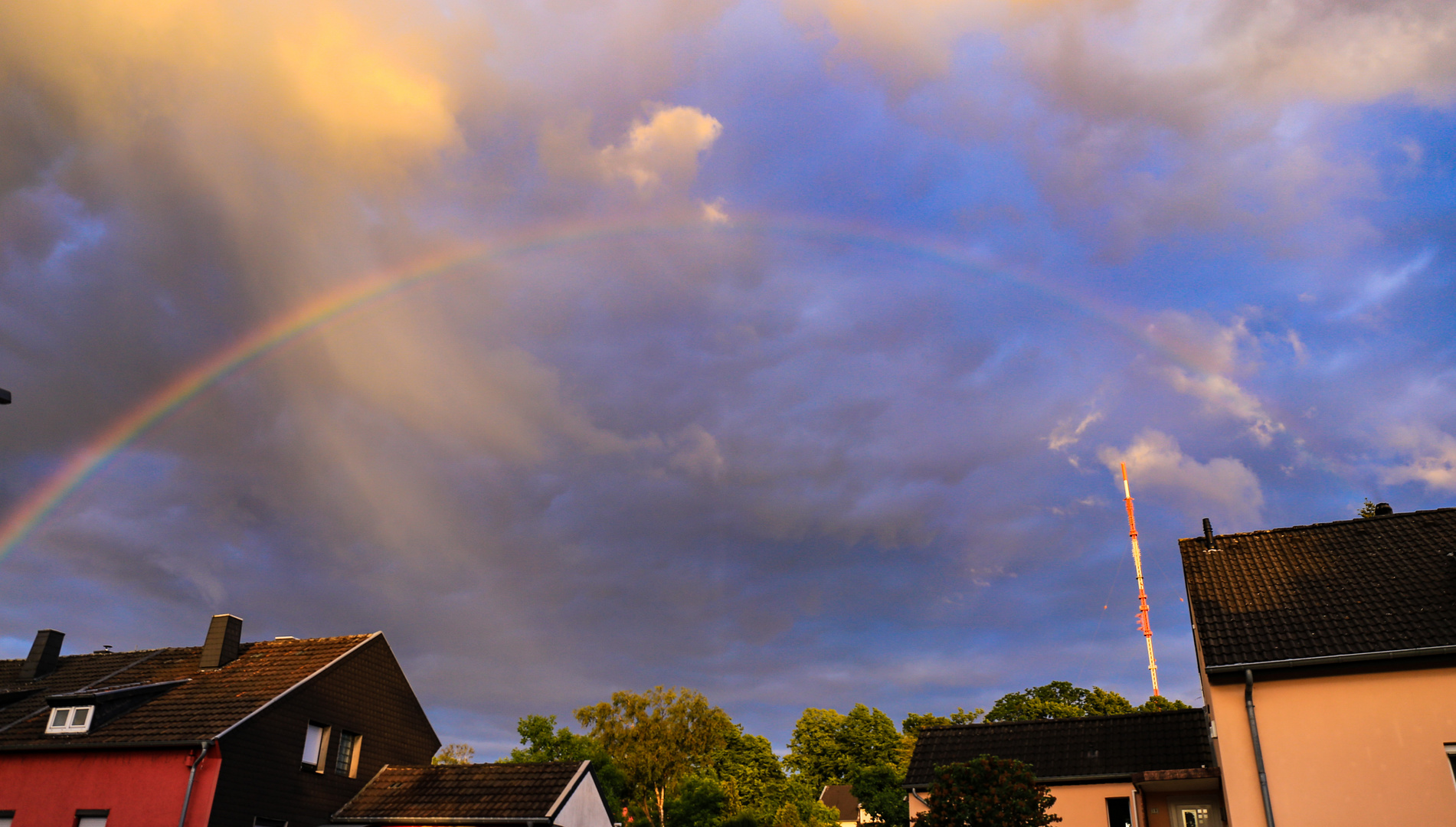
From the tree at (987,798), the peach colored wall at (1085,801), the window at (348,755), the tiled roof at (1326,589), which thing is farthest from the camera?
the window at (348,755)

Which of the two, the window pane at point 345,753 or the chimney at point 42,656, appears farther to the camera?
the chimney at point 42,656

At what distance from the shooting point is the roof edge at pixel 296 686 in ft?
83.2

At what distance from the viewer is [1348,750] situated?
665 inches

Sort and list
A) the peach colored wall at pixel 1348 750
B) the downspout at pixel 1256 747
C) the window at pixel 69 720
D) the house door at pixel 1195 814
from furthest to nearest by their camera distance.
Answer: the window at pixel 69 720 < the house door at pixel 1195 814 < the downspout at pixel 1256 747 < the peach colored wall at pixel 1348 750

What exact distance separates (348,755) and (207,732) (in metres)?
6.31

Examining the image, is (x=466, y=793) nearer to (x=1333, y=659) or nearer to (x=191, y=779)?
(x=191, y=779)

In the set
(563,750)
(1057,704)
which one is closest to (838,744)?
(1057,704)

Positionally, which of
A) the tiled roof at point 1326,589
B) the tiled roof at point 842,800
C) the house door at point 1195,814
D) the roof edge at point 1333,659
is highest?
the tiled roof at point 1326,589

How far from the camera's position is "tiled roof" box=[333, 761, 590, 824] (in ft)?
86.6

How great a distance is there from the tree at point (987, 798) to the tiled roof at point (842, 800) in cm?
6633

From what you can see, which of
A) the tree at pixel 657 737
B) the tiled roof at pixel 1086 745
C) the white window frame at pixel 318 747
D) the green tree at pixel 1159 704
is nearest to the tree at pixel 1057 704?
the green tree at pixel 1159 704

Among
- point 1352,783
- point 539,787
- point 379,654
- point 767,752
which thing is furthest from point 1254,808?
point 767,752

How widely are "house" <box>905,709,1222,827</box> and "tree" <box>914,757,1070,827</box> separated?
3289 millimetres

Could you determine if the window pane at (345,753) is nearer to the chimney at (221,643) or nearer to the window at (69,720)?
the chimney at (221,643)
